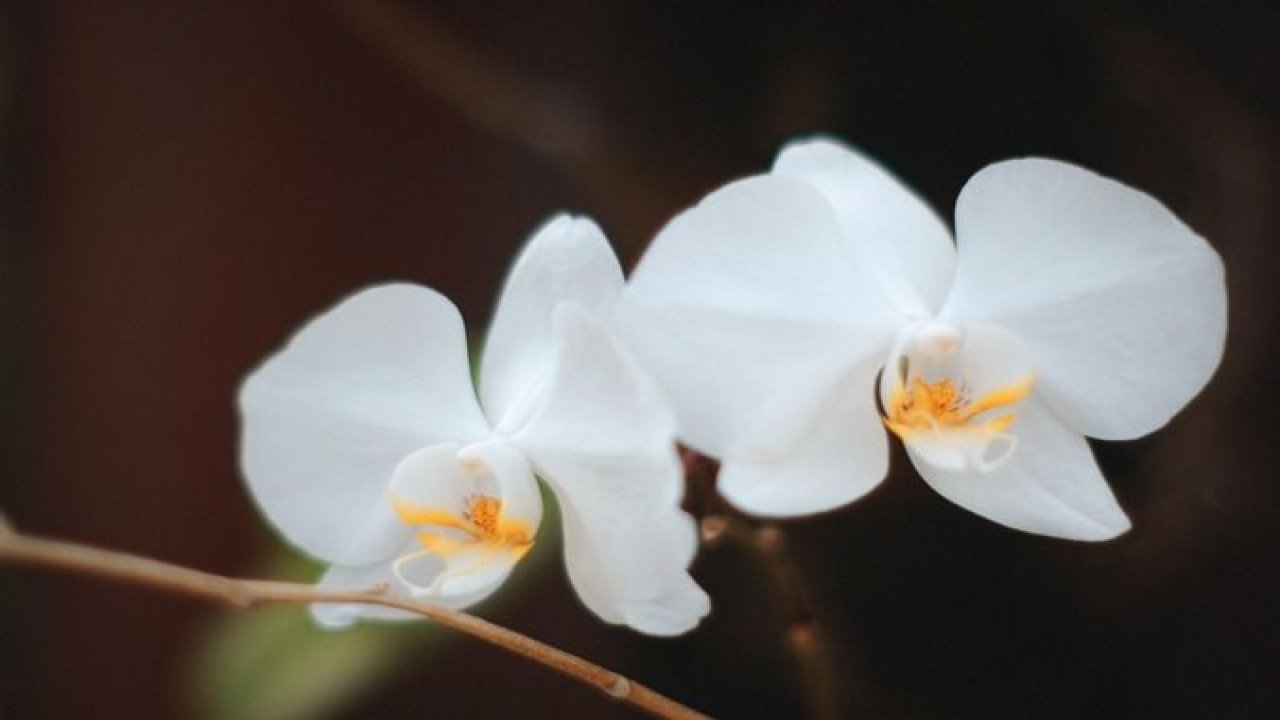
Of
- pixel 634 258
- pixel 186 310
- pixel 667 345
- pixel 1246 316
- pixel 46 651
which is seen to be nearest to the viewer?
pixel 667 345

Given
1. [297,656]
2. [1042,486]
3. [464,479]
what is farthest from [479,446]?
[297,656]

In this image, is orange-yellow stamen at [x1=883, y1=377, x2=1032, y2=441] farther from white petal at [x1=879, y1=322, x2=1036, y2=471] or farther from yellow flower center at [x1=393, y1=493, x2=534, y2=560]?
yellow flower center at [x1=393, y1=493, x2=534, y2=560]

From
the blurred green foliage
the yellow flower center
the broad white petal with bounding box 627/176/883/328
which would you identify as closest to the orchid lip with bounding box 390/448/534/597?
the yellow flower center

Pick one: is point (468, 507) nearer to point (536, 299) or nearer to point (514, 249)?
point (536, 299)

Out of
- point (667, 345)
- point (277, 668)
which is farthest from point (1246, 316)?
point (277, 668)

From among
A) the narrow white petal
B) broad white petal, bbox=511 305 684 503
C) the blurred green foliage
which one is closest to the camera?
broad white petal, bbox=511 305 684 503

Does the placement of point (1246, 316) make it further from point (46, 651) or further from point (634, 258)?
point (46, 651)
